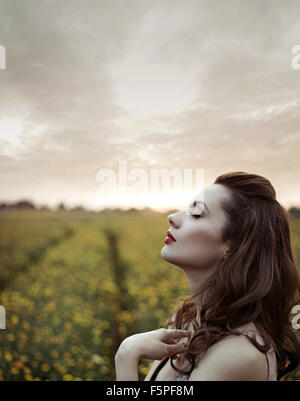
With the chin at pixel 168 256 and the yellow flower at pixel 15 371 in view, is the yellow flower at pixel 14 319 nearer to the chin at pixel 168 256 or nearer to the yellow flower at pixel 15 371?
the yellow flower at pixel 15 371

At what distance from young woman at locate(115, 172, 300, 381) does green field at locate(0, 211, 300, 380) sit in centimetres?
20

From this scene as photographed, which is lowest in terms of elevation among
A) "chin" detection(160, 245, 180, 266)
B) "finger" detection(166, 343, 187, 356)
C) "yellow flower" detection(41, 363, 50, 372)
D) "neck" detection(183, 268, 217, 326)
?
"yellow flower" detection(41, 363, 50, 372)

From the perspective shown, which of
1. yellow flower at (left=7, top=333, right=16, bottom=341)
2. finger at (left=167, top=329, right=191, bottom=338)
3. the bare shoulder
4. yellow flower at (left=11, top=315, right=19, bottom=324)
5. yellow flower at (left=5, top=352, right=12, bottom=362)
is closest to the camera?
the bare shoulder

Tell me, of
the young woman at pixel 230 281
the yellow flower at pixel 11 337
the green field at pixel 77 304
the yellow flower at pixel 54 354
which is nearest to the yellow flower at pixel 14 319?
the green field at pixel 77 304

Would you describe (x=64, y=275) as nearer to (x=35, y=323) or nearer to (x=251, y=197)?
(x=35, y=323)

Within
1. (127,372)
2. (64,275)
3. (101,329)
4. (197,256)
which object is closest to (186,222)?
(197,256)

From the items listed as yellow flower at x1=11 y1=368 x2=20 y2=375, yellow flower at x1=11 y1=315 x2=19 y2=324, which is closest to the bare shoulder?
yellow flower at x1=11 y1=368 x2=20 y2=375

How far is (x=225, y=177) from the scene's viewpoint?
104cm

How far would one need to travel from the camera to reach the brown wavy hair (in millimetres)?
931

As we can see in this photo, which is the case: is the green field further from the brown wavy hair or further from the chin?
the chin

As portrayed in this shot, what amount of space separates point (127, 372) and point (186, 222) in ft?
1.17

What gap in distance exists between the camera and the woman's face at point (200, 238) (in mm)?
969

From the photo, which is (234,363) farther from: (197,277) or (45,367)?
(45,367)

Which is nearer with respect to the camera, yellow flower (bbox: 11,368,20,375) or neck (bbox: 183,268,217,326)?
neck (bbox: 183,268,217,326)
